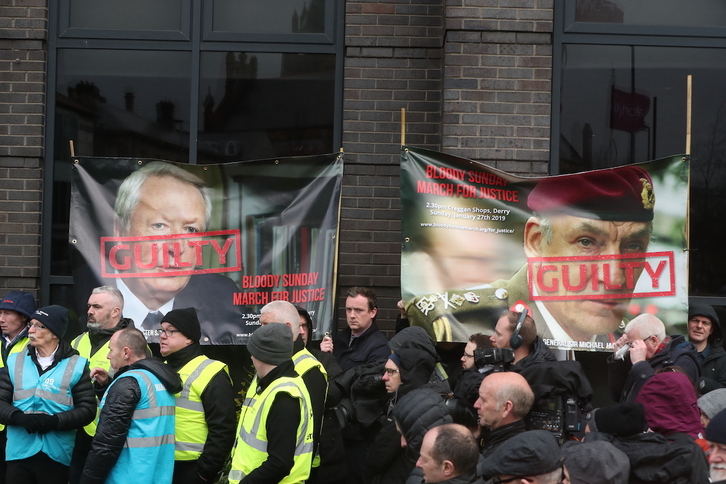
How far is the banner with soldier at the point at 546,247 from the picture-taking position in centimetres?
586

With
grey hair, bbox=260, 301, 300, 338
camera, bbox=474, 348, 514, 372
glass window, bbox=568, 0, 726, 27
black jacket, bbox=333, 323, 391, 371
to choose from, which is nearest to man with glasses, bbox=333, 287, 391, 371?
black jacket, bbox=333, 323, 391, 371

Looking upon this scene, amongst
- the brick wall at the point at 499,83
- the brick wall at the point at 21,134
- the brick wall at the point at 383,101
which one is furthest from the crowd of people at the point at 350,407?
the brick wall at the point at 499,83

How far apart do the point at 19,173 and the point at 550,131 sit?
454 centimetres

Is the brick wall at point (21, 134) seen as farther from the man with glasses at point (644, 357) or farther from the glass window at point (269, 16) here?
the man with glasses at point (644, 357)

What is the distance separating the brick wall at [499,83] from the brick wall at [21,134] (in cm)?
352

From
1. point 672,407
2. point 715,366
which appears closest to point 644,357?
point 672,407

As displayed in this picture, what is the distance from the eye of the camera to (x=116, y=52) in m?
7.18

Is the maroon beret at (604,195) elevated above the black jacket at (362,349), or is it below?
above

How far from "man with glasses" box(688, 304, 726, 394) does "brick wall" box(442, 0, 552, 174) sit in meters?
1.61

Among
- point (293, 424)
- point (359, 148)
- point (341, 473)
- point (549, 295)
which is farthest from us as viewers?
point (359, 148)

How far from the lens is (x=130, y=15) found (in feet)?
23.6

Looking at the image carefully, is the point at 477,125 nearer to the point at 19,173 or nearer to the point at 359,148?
the point at 359,148

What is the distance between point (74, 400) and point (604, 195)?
396 cm

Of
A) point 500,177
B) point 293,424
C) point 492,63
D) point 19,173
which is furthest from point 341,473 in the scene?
point 19,173
